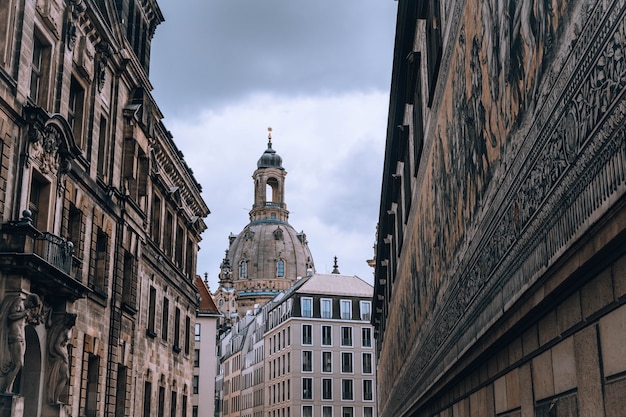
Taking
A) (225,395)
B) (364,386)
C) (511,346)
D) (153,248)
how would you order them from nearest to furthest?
(511,346)
(153,248)
(364,386)
(225,395)

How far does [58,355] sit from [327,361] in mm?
66656

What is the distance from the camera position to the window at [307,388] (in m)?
83.6

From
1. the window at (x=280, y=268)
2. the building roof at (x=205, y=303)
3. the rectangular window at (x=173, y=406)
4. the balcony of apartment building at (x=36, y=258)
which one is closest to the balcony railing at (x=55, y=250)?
the balcony of apartment building at (x=36, y=258)

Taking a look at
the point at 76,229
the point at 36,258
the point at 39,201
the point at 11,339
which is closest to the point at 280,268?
the point at 76,229

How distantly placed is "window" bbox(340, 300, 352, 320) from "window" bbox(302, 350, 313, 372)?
5.52 m

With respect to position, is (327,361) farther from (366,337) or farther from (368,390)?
(368,390)

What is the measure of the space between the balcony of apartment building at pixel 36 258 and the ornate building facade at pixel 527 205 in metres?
9.44

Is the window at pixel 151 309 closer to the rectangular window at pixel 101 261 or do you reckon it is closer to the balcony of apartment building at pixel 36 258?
the rectangular window at pixel 101 261

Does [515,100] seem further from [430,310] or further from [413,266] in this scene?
[413,266]

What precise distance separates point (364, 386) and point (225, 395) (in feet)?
150

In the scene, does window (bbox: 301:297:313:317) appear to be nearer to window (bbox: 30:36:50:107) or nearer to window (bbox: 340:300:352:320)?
window (bbox: 340:300:352:320)

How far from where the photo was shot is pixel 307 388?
275ft

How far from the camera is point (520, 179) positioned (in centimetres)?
652

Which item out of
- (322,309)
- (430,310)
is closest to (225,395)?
(322,309)
